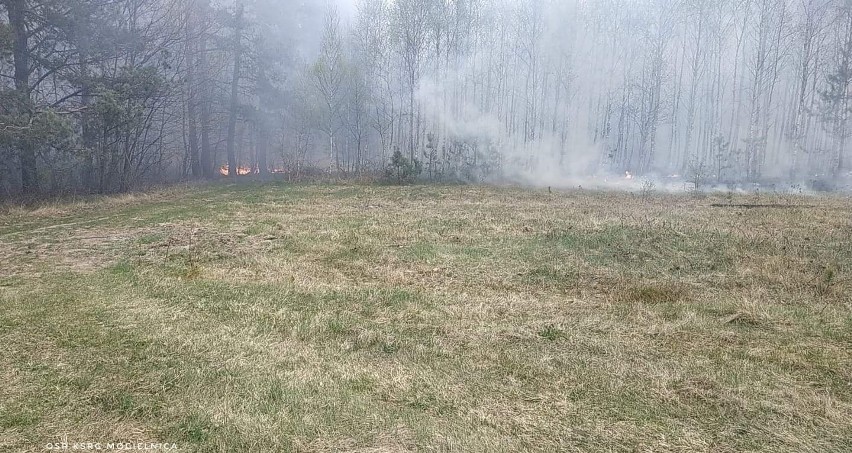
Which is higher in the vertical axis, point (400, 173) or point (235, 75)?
point (235, 75)

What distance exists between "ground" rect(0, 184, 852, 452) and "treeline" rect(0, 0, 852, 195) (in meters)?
12.5

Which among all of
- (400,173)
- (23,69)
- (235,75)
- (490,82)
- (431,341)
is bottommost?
(431,341)

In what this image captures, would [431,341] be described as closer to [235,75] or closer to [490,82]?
[235,75]

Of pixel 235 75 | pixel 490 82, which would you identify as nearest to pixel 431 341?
pixel 235 75

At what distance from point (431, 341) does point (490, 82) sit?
2986 cm

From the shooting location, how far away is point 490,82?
31109mm

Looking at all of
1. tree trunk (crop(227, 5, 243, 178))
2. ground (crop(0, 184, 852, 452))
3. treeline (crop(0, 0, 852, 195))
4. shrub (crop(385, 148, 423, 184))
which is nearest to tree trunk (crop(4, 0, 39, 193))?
treeline (crop(0, 0, 852, 195))

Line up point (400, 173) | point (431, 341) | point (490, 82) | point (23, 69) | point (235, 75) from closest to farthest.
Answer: point (431, 341), point (23, 69), point (400, 173), point (235, 75), point (490, 82)

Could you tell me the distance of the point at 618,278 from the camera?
Result: 212 inches

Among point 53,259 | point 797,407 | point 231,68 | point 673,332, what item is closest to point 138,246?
point 53,259

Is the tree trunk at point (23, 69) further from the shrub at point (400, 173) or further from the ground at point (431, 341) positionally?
the shrub at point (400, 173)

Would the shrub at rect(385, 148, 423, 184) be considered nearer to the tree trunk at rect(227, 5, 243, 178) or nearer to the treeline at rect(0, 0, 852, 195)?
the treeline at rect(0, 0, 852, 195)

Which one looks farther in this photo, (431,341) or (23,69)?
(23,69)

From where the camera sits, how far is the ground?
2.38 m
